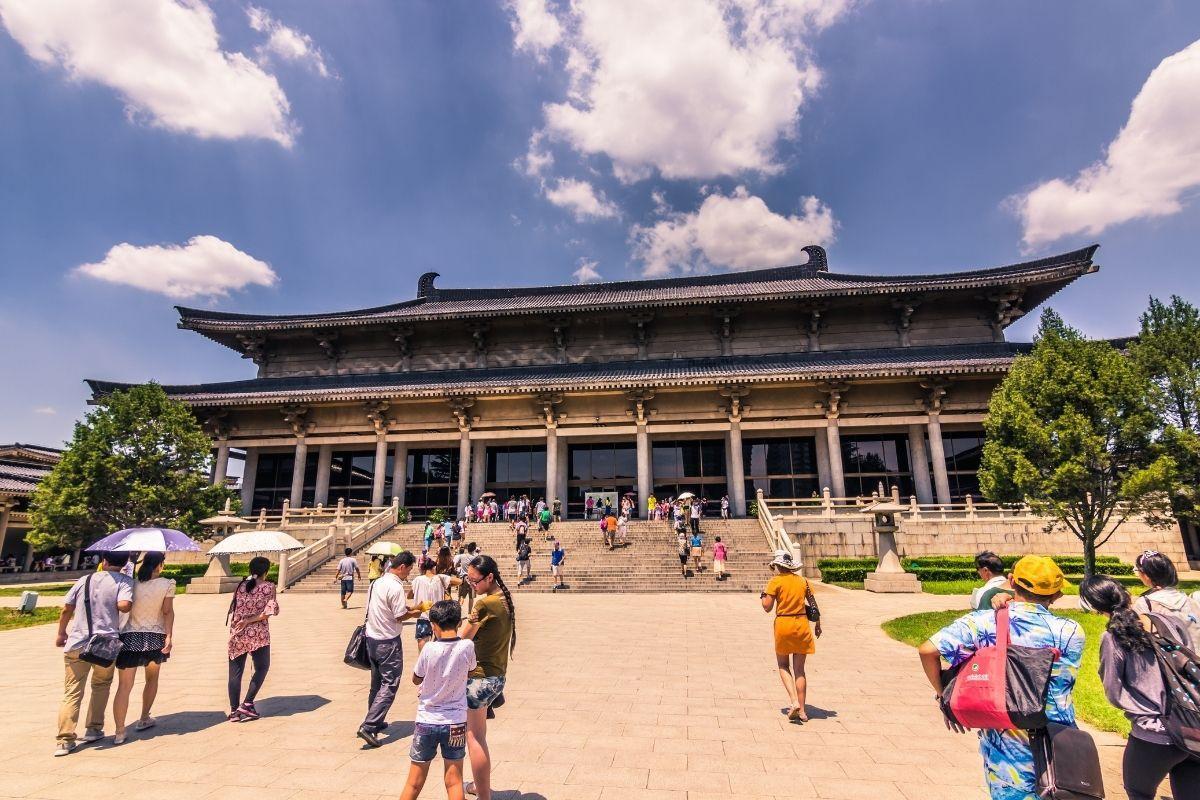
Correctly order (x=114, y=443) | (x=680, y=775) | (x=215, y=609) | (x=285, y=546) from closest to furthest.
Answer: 1. (x=680, y=775)
2. (x=285, y=546)
3. (x=215, y=609)
4. (x=114, y=443)

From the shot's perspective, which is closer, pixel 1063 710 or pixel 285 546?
pixel 1063 710

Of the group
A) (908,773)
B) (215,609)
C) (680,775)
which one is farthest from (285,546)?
(908,773)

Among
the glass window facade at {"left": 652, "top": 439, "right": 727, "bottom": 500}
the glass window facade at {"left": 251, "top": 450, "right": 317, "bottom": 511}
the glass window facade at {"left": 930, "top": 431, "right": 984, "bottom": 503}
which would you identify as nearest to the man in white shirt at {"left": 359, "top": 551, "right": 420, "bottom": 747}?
the glass window facade at {"left": 652, "top": 439, "right": 727, "bottom": 500}

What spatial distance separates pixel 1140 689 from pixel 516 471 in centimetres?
2774

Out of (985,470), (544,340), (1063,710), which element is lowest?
(1063,710)

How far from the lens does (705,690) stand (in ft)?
23.1

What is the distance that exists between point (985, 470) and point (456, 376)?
23530 mm

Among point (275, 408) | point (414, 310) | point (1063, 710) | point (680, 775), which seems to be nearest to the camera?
point (1063, 710)

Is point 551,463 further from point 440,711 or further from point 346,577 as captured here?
point 440,711

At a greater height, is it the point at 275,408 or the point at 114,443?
the point at 275,408

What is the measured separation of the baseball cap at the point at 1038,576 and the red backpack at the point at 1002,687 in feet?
0.91

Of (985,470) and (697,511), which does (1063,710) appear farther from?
(697,511)

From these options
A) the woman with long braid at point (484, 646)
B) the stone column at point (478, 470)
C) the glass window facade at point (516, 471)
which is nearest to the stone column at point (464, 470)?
the stone column at point (478, 470)

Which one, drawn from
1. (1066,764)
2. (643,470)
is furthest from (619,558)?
(1066,764)
